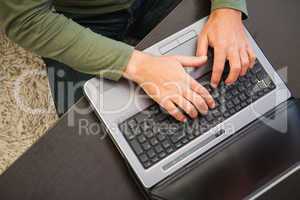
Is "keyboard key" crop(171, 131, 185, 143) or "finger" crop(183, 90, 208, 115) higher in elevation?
"finger" crop(183, 90, 208, 115)

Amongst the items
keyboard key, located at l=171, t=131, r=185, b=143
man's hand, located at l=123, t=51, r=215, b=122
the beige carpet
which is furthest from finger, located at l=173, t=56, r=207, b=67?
the beige carpet

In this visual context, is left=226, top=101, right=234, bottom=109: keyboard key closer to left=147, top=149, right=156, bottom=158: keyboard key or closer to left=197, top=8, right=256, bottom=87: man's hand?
left=197, top=8, right=256, bottom=87: man's hand

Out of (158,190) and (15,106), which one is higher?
(158,190)

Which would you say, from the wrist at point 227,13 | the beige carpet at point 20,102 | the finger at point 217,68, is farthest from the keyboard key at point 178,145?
the beige carpet at point 20,102

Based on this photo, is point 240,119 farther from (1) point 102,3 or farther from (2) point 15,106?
(2) point 15,106

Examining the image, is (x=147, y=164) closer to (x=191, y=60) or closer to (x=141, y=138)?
(x=141, y=138)

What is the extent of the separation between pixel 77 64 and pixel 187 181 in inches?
9.6

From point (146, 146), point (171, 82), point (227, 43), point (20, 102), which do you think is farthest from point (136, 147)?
point (20, 102)

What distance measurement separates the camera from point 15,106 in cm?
112

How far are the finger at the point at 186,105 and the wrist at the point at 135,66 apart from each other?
0.07 metres

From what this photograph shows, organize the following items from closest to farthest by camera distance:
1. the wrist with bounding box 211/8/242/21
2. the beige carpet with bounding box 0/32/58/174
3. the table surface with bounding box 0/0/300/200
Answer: the table surface with bounding box 0/0/300/200 → the wrist with bounding box 211/8/242/21 → the beige carpet with bounding box 0/32/58/174

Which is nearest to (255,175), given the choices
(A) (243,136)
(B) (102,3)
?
(A) (243,136)

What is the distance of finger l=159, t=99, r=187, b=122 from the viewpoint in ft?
1.98

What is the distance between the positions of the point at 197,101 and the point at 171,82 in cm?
6
